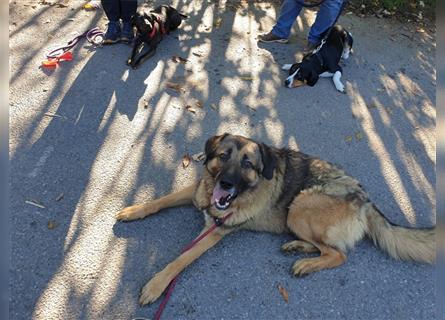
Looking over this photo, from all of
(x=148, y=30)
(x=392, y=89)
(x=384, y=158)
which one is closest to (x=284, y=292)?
(x=384, y=158)

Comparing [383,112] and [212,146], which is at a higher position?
[212,146]

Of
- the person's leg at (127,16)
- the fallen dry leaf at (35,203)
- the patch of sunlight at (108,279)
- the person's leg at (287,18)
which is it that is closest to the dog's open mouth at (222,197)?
the patch of sunlight at (108,279)

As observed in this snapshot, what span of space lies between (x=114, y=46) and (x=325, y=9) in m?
3.54

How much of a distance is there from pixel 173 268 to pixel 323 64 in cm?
402

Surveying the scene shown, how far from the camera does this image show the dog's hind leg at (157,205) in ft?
11.9

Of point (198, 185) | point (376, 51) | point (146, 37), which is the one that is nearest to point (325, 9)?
point (376, 51)

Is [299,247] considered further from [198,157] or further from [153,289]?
[198,157]

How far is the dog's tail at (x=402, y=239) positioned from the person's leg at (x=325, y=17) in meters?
3.86

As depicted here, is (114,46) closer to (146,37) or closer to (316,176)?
(146,37)

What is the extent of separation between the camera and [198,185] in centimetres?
373

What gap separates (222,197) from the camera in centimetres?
338

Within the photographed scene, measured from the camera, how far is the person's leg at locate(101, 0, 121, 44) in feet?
18.7

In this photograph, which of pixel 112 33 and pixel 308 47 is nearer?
pixel 112 33

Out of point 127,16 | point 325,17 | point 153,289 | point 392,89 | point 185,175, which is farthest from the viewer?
point 325,17
